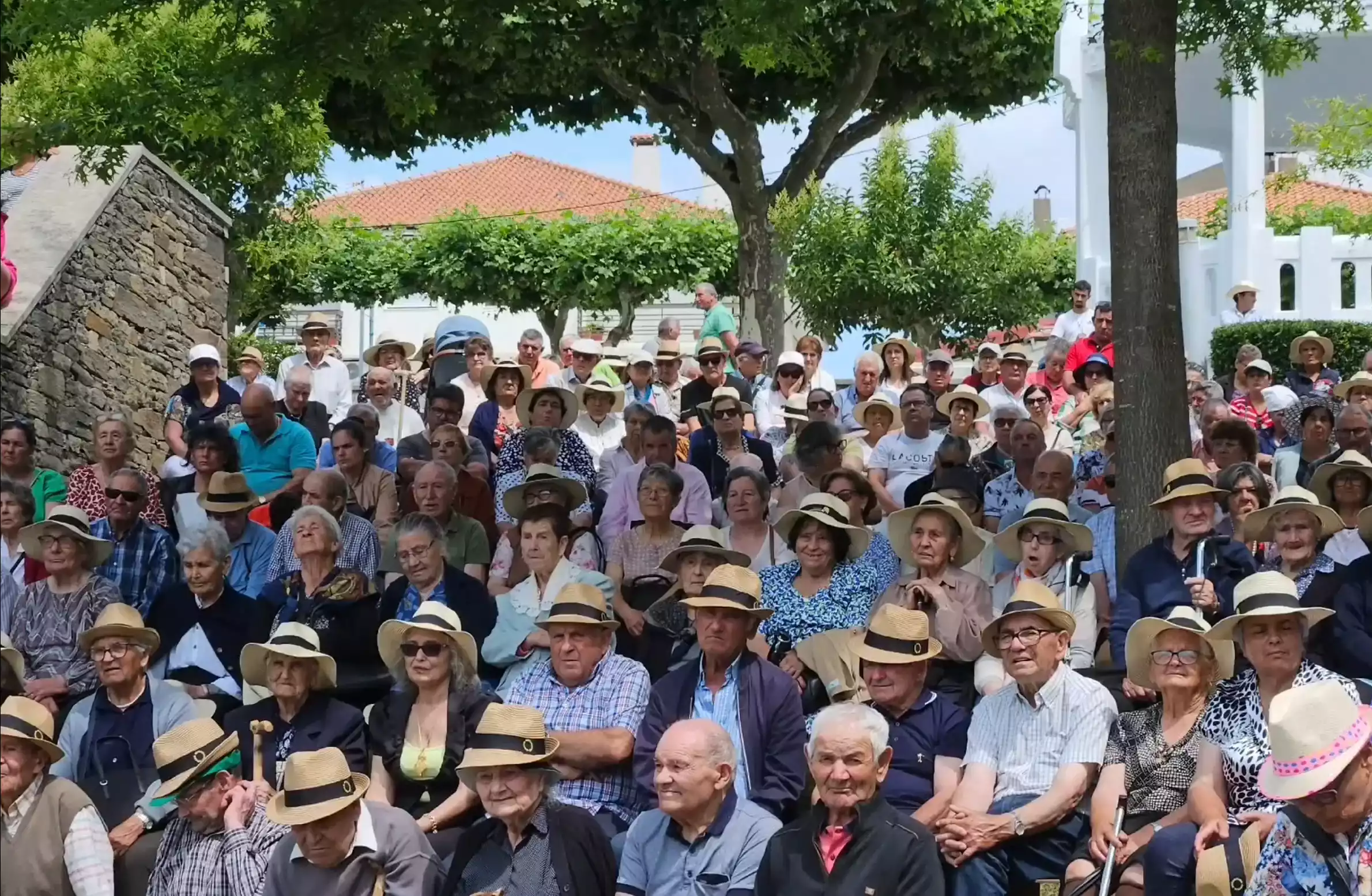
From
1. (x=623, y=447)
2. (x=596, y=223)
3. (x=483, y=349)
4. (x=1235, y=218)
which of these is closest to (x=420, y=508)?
(x=623, y=447)

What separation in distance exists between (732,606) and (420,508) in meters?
2.83

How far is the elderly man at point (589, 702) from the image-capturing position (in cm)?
664

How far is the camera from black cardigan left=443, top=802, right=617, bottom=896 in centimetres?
597

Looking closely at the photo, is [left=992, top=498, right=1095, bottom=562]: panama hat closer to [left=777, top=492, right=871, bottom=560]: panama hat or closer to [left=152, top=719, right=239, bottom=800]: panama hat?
[left=777, top=492, right=871, bottom=560]: panama hat

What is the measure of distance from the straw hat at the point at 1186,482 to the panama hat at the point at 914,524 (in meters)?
0.76

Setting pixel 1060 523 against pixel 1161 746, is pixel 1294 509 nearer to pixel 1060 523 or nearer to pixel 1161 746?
pixel 1060 523

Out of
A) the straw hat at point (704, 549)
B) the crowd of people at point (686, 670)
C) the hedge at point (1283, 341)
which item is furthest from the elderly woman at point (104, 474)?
the hedge at point (1283, 341)

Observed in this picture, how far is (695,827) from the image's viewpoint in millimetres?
5973

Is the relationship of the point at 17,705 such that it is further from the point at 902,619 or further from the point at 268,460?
the point at 268,460

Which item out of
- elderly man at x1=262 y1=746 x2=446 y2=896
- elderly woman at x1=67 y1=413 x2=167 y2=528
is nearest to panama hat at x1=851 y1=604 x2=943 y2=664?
elderly man at x1=262 y1=746 x2=446 y2=896

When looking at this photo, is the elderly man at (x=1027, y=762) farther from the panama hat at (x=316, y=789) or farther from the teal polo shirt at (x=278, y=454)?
the teal polo shirt at (x=278, y=454)

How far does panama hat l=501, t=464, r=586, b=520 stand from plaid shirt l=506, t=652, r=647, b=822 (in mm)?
2004

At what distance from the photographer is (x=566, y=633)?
6.86m

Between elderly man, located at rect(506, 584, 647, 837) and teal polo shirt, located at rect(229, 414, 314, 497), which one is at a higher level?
teal polo shirt, located at rect(229, 414, 314, 497)
